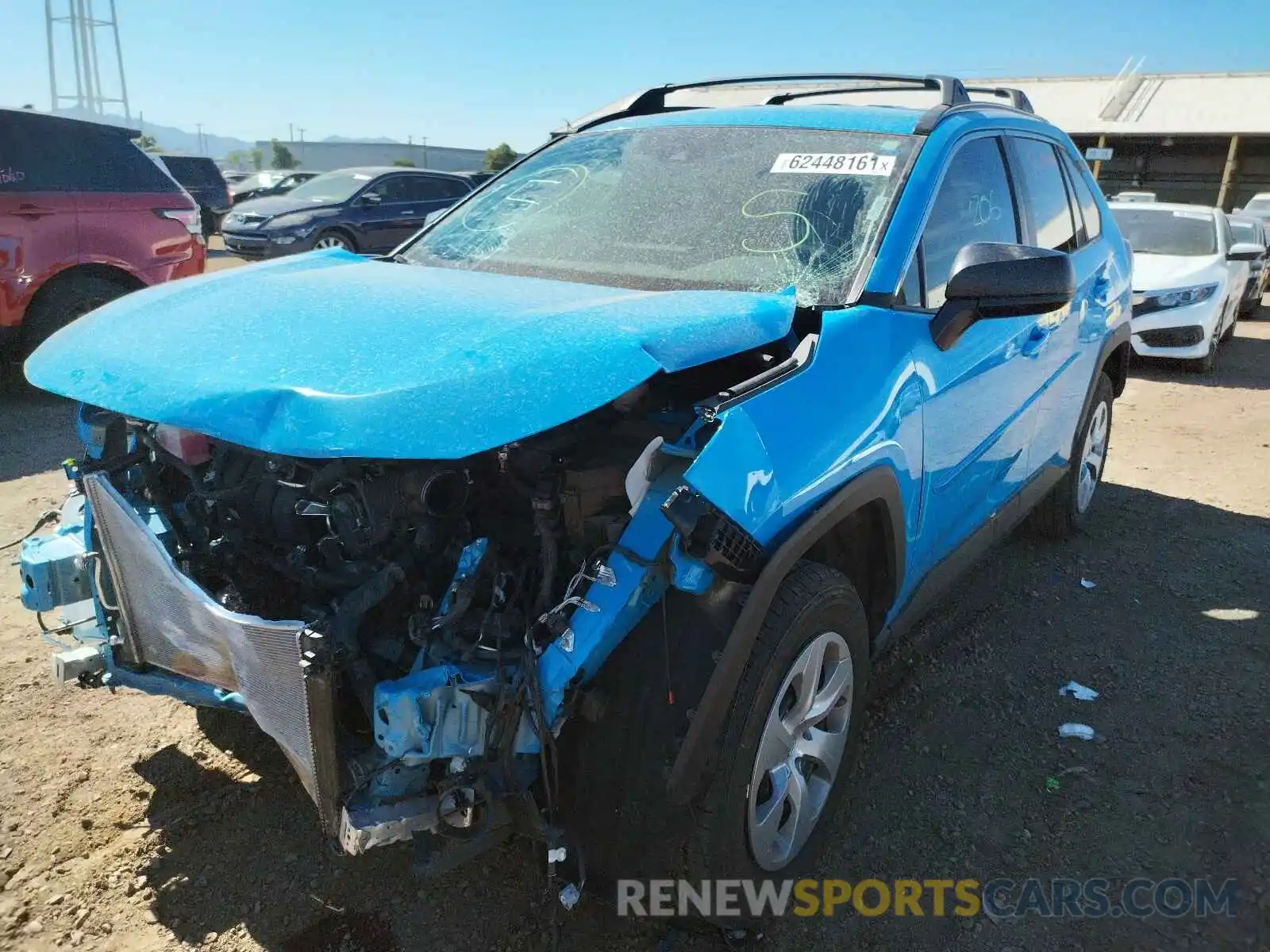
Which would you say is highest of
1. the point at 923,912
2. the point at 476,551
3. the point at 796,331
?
the point at 796,331

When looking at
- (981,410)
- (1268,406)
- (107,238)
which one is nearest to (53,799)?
(981,410)

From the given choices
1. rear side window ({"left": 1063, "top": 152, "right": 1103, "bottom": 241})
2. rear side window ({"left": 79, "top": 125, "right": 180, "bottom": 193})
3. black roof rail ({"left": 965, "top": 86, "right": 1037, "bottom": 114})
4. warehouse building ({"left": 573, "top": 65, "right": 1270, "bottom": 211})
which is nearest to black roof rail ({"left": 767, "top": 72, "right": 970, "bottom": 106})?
black roof rail ({"left": 965, "top": 86, "right": 1037, "bottom": 114})

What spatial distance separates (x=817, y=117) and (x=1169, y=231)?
29.1 ft

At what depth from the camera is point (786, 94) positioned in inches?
144

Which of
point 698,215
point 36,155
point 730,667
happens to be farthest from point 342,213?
point 730,667

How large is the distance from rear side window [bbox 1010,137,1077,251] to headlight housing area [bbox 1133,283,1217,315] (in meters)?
5.90

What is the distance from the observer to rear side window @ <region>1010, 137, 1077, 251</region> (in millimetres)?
3590

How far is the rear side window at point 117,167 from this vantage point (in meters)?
6.82

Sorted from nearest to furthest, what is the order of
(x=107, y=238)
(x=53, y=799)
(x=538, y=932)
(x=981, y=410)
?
(x=538, y=932), (x=53, y=799), (x=981, y=410), (x=107, y=238)

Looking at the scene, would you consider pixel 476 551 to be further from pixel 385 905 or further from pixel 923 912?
pixel 923 912

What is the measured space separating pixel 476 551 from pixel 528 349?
1.63ft

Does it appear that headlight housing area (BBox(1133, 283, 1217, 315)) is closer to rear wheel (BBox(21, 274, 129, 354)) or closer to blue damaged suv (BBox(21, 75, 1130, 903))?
blue damaged suv (BBox(21, 75, 1130, 903))

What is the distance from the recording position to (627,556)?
6.27 ft

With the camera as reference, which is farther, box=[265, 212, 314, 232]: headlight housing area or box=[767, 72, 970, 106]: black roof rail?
box=[265, 212, 314, 232]: headlight housing area
